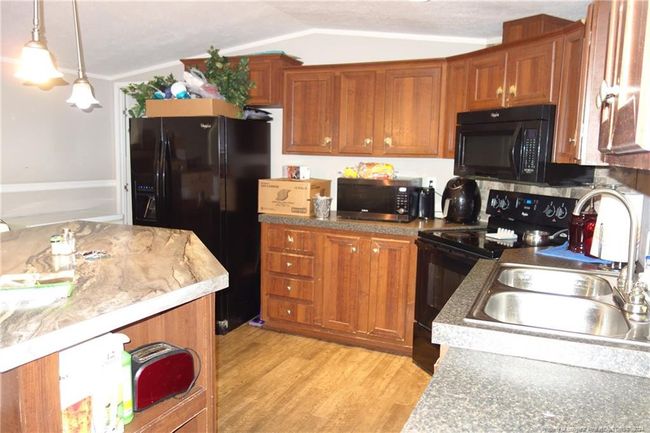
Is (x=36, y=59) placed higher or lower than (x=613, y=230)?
higher

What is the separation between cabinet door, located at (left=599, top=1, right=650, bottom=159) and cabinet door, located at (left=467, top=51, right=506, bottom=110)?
1.85 metres

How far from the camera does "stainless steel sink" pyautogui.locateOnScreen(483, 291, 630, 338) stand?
61.1 inches

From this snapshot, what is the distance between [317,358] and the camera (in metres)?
3.24

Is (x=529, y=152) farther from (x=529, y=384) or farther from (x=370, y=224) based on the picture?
(x=529, y=384)

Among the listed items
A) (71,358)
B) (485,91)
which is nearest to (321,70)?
(485,91)

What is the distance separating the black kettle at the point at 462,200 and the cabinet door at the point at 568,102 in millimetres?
756

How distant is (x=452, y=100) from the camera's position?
3.27m

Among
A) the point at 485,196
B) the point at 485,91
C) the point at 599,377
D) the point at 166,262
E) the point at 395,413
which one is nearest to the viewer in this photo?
the point at 599,377

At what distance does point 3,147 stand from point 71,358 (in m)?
3.39

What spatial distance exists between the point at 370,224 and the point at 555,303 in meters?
1.77

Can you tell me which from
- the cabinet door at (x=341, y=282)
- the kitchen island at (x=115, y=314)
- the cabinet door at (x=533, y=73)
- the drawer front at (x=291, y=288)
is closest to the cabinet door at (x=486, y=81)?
the cabinet door at (x=533, y=73)

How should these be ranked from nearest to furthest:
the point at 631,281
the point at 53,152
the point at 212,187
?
the point at 631,281, the point at 212,187, the point at 53,152

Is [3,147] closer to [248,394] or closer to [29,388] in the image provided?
[248,394]

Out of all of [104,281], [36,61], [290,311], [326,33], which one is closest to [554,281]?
[104,281]
